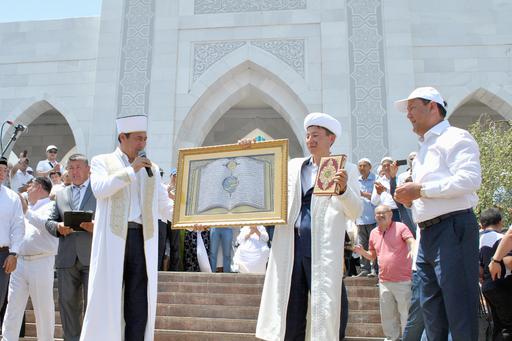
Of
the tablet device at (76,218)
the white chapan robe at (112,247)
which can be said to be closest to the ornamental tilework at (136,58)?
the tablet device at (76,218)

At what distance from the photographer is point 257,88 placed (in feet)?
43.9

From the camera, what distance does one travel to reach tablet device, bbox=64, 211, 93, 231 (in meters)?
4.26

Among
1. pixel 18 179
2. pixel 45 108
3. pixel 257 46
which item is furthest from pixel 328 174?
pixel 45 108

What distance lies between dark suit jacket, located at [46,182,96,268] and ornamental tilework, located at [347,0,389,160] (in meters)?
8.18

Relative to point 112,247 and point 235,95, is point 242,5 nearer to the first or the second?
point 235,95

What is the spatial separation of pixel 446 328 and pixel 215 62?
1091cm

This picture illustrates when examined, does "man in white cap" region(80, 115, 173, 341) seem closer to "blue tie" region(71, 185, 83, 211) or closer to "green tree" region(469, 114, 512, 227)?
"blue tie" region(71, 185, 83, 211)

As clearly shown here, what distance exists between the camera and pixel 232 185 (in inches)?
161

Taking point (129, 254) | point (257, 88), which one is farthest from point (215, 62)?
point (129, 254)

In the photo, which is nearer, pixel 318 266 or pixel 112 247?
pixel 318 266

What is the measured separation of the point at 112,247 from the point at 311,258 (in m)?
1.33

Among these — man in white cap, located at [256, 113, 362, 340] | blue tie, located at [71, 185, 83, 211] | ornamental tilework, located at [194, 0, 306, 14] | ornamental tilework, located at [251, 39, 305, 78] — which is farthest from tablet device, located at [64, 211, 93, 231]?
ornamental tilework, located at [194, 0, 306, 14]

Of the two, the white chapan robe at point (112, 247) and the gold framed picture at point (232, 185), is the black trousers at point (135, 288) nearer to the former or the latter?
the white chapan robe at point (112, 247)

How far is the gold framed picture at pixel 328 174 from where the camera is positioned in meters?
3.35
